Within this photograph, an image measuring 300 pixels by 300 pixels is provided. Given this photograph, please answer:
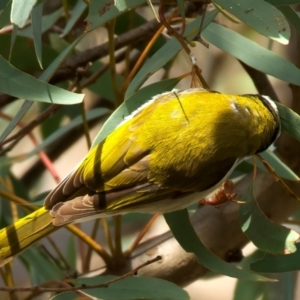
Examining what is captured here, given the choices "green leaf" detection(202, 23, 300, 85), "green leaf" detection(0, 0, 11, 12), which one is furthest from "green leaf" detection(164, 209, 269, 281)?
"green leaf" detection(0, 0, 11, 12)

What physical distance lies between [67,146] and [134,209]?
0.96 meters

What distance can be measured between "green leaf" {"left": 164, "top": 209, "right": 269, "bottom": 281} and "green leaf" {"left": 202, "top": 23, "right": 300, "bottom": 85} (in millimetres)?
262

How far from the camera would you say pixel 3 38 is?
1.08 m

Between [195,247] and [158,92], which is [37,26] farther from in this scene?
[195,247]

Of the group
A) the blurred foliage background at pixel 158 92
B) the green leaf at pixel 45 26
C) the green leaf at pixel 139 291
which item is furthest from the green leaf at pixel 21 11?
the green leaf at pixel 45 26

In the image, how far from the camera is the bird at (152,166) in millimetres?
855

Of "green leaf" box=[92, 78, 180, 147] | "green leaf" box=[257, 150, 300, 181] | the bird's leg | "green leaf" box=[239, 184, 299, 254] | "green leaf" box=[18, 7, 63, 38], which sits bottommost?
"green leaf" box=[239, 184, 299, 254]

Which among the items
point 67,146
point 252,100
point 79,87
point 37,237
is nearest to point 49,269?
point 37,237

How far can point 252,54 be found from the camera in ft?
2.88

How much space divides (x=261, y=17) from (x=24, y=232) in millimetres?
458

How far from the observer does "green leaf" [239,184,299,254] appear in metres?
0.85

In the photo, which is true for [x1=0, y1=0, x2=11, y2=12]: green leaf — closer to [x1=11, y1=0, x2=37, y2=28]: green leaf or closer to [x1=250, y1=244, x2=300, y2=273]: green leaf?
[x1=11, y1=0, x2=37, y2=28]: green leaf

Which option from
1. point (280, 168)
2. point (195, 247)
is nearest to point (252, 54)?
point (280, 168)

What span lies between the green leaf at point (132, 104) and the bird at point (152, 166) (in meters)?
0.02
